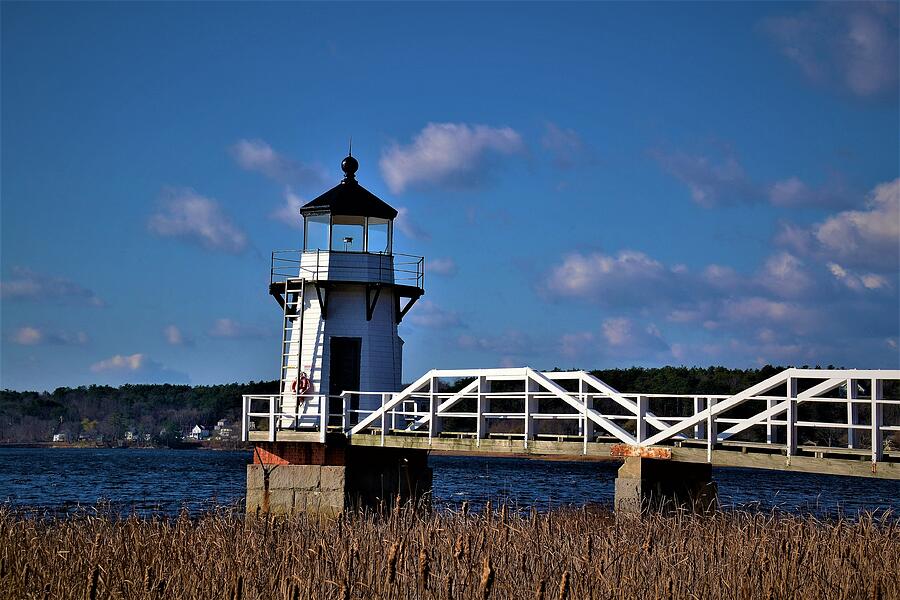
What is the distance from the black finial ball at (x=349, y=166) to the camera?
26750mm

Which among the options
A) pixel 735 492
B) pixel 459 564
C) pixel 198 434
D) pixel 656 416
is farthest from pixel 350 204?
pixel 198 434

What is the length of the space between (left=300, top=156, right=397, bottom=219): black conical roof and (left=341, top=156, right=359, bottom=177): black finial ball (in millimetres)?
247

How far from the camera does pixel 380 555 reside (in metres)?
10.1

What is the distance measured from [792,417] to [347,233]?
13.2 metres

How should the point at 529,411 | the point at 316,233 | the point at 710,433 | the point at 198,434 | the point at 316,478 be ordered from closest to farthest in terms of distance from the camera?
the point at 710,433, the point at 529,411, the point at 316,478, the point at 316,233, the point at 198,434

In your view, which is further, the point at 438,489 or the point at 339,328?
the point at 438,489

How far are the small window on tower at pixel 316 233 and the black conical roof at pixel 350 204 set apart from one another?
0.66 feet

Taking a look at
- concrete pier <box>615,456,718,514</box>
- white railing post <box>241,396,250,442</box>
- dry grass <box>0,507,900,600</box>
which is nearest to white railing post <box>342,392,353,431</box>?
white railing post <box>241,396,250,442</box>

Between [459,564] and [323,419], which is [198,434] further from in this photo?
[459,564]

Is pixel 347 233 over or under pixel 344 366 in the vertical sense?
over

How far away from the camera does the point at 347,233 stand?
25.9 metres

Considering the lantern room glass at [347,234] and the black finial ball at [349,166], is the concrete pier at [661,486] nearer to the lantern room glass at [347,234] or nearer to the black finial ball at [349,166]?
the lantern room glass at [347,234]

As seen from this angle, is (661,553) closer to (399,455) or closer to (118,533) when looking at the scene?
(118,533)

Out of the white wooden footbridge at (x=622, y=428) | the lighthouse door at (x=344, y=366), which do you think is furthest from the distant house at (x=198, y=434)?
the lighthouse door at (x=344, y=366)
